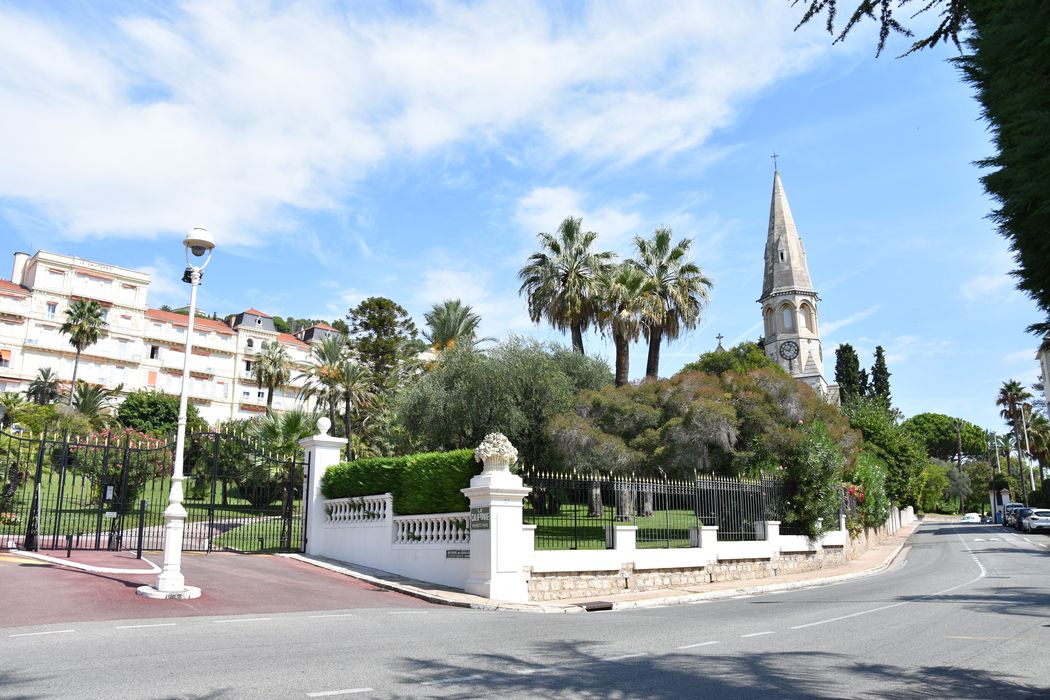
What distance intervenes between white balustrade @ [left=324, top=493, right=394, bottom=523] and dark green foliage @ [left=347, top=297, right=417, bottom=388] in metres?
28.1

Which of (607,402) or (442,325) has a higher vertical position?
(442,325)

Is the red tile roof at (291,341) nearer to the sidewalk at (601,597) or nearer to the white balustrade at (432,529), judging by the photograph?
the sidewalk at (601,597)

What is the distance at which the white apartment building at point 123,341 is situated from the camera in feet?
215

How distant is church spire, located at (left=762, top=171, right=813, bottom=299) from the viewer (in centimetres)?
7869

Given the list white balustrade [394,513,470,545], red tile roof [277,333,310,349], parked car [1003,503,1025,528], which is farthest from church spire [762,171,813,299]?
white balustrade [394,513,470,545]

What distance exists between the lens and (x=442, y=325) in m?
51.7

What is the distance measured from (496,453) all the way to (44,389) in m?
61.7

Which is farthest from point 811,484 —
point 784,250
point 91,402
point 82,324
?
point 784,250

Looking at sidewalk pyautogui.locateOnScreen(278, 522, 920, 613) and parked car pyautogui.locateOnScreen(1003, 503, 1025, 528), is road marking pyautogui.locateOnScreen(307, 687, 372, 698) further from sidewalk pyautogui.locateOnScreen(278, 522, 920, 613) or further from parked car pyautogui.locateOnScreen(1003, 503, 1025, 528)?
parked car pyautogui.locateOnScreen(1003, 503, 1025, 528)

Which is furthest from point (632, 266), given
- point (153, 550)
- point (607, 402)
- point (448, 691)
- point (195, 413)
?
point (195, 413)

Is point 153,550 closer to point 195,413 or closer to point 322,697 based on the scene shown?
point 322,697

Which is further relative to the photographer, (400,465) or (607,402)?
(607,402)

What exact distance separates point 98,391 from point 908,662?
66507 mm

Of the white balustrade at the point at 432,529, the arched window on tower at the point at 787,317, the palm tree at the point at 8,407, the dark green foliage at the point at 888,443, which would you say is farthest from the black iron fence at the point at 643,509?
the arched window on tower at the point at 787,317
